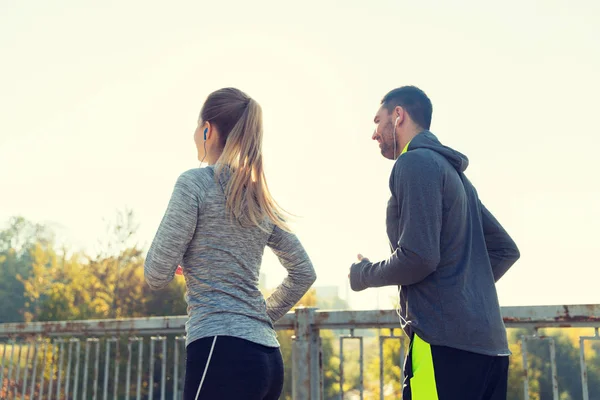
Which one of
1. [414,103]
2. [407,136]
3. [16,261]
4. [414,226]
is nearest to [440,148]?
[407,136]

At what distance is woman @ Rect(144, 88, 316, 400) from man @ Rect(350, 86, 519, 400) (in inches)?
19.9

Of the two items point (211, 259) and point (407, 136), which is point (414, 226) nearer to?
point (407, 136)

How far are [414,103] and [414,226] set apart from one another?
75cm

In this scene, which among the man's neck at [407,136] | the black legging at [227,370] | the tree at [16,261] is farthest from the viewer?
the tree at [16,261]

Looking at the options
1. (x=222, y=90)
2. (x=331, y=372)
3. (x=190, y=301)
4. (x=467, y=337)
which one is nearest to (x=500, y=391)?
(x=467, y=337)

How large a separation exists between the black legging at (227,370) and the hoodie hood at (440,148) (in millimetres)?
1120

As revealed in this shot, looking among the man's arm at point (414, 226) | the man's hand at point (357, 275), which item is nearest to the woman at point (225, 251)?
the man's hand at point (357, 275)

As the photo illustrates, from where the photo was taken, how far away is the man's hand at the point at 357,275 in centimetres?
240

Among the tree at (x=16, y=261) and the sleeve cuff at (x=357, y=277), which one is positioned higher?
the tree at (x=16, y=261)

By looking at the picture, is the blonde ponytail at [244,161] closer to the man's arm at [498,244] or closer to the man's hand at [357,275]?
the man's hand at [357,275]

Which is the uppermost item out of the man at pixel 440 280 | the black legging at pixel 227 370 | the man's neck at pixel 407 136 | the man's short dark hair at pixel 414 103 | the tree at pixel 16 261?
the tree at pixel 16 261

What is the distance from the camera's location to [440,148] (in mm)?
2498

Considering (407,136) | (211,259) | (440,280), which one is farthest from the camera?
(407,136)

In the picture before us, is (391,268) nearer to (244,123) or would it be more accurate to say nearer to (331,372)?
(244,123)
